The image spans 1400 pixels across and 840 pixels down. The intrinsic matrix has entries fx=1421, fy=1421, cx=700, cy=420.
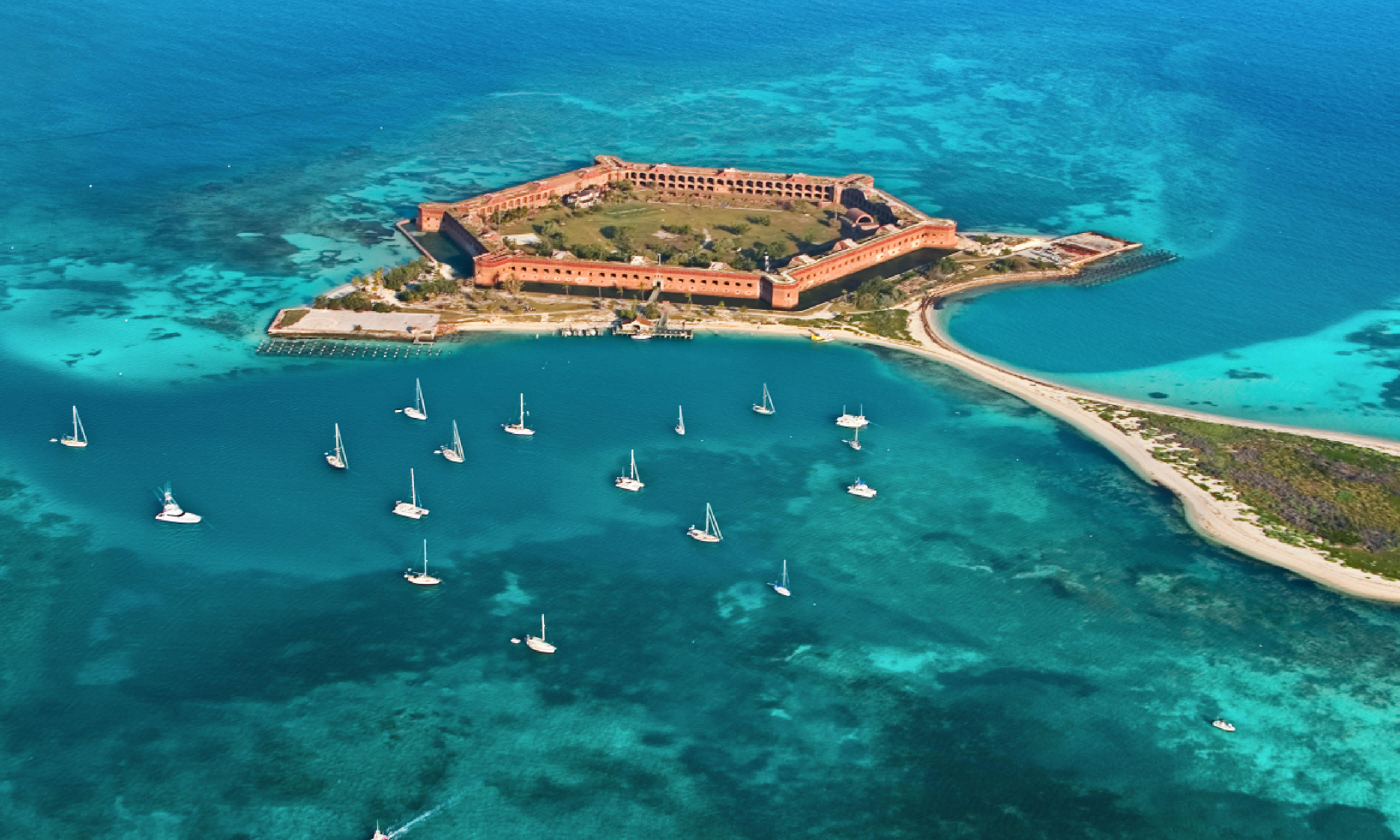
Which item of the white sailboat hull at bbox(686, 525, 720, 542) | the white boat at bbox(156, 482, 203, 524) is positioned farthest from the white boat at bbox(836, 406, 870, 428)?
the white boat at bbox(156, 482, 203, 524)

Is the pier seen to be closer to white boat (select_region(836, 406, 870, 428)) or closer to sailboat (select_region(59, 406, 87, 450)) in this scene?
sailboat (select_region(59, 406, 87, 450))

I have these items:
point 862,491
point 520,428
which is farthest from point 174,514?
point 862,491

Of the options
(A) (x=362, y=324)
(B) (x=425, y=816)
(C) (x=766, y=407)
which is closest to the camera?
(B) (x=425, y=816)

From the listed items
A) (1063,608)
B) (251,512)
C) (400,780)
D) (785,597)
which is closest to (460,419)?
(251,512)

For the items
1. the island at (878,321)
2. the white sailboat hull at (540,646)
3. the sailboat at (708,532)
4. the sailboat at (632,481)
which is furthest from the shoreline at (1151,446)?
the white sailboat hull at (540,646)

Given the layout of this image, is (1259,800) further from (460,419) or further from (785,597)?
(460,419)

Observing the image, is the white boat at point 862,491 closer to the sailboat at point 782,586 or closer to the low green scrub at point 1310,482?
the sailboat at point 782,586

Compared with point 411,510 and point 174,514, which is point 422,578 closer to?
point 411,510
